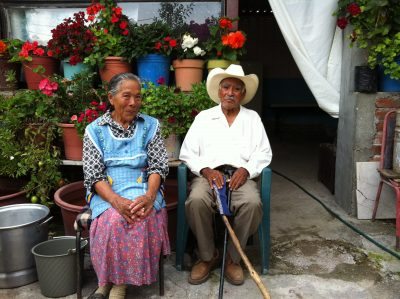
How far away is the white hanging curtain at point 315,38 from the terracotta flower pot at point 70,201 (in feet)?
7.50

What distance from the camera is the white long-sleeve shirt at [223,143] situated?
282cm

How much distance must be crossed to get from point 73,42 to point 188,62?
3.43 feet

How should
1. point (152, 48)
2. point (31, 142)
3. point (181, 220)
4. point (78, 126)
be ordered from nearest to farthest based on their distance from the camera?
point (181, 220) < point (78, 126) < point (31, 142) < point (152, 48)

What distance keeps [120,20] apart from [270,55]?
579 centimetres

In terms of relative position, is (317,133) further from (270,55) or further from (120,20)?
(120,20)

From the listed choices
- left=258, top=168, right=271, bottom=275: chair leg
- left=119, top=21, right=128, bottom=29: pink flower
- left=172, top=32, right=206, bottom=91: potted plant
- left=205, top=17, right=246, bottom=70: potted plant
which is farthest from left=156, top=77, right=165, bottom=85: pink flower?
left=258, top=168, right=271, bottom=275: chair leg

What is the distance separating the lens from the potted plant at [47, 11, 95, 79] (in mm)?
3496

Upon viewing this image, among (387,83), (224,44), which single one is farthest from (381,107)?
(224,44)

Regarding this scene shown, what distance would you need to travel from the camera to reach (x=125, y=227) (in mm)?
2232

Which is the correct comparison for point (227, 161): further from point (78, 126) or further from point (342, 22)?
point (342, 22)

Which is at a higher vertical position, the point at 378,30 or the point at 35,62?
the point at 378,30

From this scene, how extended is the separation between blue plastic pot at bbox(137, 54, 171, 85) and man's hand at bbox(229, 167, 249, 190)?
1237 mm

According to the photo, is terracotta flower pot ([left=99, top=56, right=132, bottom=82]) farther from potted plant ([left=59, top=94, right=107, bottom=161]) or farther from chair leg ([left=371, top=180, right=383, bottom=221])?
chair leg ([left=371, top=180, right=383, bottom=221])

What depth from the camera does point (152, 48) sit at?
350 centimetres
